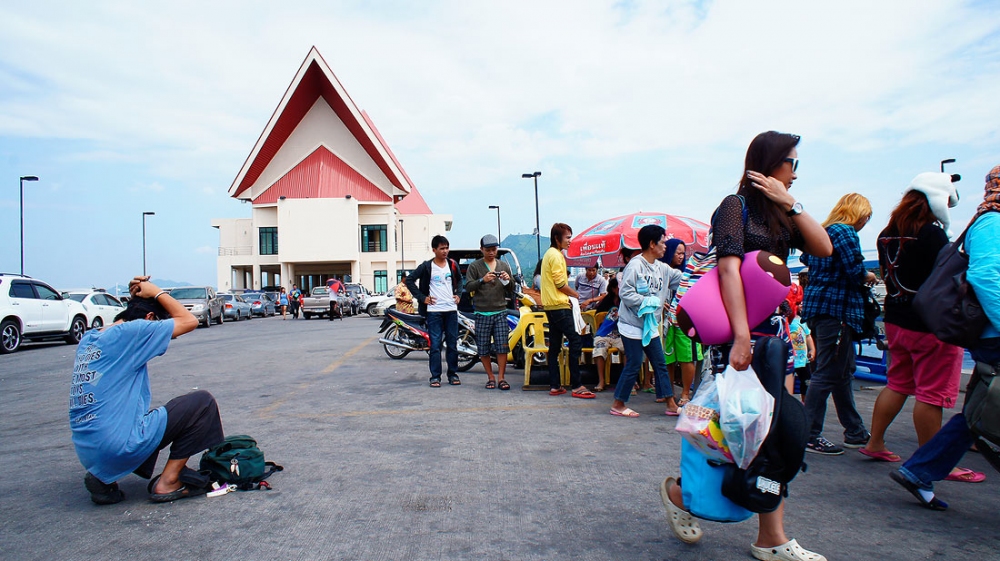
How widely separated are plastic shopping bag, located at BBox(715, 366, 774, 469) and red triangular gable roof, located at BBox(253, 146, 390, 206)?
45.9m

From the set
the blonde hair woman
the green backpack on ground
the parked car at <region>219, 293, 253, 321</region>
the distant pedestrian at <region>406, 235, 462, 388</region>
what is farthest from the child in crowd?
the parked car at <region>219, 293, 253, 321</region>

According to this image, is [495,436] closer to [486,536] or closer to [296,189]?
[486,536]

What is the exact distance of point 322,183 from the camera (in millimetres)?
46688

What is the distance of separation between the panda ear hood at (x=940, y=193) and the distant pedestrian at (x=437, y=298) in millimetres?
4895

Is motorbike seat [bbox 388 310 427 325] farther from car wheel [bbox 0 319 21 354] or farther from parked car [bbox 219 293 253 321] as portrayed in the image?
parked car [bbox 219 293 253 321]

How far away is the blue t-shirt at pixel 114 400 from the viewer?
3.40m

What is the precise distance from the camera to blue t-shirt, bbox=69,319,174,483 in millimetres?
3402

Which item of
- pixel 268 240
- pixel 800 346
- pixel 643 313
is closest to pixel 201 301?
pixel 643 313

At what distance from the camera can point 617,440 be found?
4836 millimetres

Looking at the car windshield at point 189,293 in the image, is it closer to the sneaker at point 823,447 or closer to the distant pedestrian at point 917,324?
the sneaker at point 823,447

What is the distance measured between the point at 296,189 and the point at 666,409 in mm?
44210

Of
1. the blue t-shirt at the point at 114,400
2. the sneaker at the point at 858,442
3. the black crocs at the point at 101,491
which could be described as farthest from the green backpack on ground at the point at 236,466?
the sneaker at the point at 858,442

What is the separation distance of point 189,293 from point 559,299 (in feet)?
73.7

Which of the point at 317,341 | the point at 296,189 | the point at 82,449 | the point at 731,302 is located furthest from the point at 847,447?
the point at 296,189
